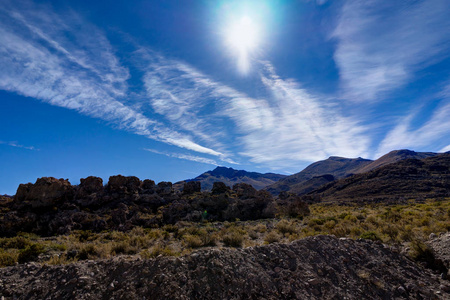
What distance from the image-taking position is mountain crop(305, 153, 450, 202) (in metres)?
51.1

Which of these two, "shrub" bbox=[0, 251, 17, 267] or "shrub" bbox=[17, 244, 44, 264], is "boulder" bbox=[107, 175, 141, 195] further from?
"shrub" bbox=[0, 251, 17, 267]

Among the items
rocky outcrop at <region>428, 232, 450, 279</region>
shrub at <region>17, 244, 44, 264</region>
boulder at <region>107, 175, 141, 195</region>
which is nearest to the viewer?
rocky outcrop at <region>428, 232, 450, 279</region>

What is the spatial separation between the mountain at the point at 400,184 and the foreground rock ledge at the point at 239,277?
48.9 meters

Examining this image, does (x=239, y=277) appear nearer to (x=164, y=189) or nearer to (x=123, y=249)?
(x=123, y=249)

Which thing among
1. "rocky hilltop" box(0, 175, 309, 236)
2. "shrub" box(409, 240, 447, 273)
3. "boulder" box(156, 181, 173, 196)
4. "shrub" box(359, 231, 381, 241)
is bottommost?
"shrub" box(409, 240, 447, 273)

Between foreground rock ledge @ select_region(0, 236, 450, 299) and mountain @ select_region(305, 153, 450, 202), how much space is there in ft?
160

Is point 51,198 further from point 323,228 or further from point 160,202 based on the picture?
point 323,228

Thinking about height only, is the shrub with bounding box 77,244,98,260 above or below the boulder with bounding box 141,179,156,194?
below

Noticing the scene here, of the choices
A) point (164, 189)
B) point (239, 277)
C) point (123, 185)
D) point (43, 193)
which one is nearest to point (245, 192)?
point (164, 189)

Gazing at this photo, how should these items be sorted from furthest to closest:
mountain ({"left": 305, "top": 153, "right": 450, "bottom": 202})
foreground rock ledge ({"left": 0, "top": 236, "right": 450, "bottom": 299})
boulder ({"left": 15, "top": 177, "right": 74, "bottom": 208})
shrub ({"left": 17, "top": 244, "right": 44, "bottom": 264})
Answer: mountain ({"left": 305, "top": 153, "right": 450, "bottom": 202})
boulder ({"left": 15, "top": 177, "right": 74, "bottom": 208})
shrub ({"left": 17, "top": 244, "right": 44, "bottom": 264})
foreground rock ledge ({"left": 0, "top": 236, "right": 450, "bottom": 299})

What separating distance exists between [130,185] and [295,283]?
27.5 meters

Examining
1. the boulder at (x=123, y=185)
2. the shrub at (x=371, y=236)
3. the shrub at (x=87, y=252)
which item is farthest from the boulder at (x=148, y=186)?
the shrub at (x=371, y=236)

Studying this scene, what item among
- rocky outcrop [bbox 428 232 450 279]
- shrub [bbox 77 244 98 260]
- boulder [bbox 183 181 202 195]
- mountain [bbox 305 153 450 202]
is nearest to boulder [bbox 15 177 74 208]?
shrub [bbox 77 244 98 260]

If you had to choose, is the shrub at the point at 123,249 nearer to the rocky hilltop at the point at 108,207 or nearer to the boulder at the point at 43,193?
the rocky hilltop at the point at 108,207
